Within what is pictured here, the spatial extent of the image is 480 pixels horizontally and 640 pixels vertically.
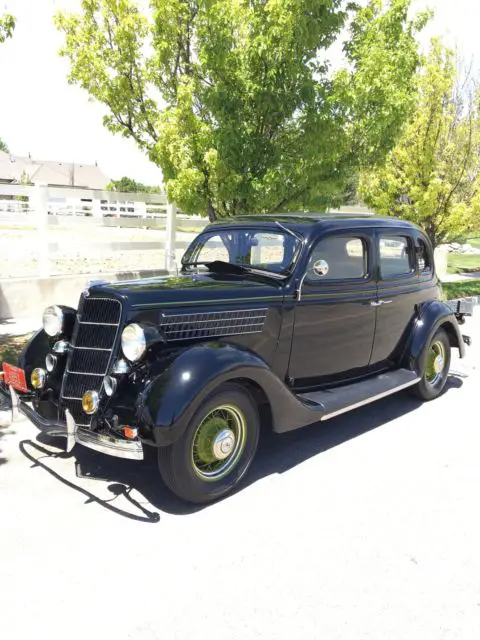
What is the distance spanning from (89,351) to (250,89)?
172 inches

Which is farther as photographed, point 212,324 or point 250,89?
point 250,89

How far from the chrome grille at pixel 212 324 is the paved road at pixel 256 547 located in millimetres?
1041

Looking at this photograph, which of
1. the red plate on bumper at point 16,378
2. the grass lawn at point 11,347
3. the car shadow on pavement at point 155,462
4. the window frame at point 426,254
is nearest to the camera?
the car shadow on pavement at point 155,462

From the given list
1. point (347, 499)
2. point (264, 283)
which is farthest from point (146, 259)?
point (347, 499)

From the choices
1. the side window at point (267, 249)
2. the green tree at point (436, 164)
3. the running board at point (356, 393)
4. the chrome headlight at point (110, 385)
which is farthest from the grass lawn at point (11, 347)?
the green tree at point (436, 164)

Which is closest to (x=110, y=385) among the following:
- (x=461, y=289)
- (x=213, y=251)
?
(x=213, y=251)

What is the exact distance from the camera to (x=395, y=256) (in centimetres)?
514

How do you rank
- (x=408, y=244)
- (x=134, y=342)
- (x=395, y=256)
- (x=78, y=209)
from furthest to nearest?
(x=78, y=209) < (x=408, y=244) < (x=395, y=256) < (x=134, y=342)

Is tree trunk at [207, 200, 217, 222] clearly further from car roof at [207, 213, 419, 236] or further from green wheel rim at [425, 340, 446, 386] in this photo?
green wheel rim at [425, 340, 446, 386]

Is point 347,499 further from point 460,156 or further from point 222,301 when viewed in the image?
point 460,156

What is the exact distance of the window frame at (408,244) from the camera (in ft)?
15.6

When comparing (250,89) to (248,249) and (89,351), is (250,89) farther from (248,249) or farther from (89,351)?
(89,351)

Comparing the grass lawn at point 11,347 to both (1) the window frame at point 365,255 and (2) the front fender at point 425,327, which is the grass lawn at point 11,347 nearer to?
(1) the window frame at point 365,255

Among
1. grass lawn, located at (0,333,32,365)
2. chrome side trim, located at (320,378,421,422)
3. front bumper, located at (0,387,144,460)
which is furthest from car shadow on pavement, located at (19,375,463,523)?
grass lawn, located at (0,333,32,365)
